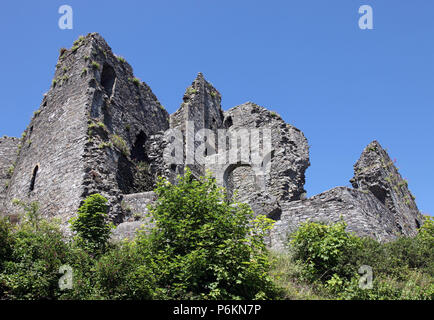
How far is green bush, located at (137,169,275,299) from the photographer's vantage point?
854 centimetres

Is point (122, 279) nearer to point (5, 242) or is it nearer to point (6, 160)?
point (5, 242)

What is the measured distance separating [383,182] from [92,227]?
13.5 metres

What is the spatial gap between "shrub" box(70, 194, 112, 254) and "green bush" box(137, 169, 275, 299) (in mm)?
973

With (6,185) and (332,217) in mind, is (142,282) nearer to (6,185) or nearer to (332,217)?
(332,217)

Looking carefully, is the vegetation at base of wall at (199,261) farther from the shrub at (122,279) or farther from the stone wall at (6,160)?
the stone wall at (6,160)

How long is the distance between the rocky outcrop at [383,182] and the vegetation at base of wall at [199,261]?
7415mm

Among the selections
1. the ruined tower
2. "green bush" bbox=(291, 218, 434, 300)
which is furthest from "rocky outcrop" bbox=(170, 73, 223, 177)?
"green bush" bbox=(291, 218, 434, 300)

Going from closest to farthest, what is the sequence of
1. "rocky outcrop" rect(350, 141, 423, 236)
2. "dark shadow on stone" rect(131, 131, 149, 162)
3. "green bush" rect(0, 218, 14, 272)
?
"green bush" rect(0, 218, 14, 272)
"dark shadow on stone" rect(131, 131, 149, 162)
"rocky outcrop" rect(350, 141, 423, 236)

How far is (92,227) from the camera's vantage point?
10.4 m

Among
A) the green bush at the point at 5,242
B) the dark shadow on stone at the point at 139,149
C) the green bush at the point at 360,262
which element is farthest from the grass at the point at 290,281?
the dark shadow on stone at the point at 139,149

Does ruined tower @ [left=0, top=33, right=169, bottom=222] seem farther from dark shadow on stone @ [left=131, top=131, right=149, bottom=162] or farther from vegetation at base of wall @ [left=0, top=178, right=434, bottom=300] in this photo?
vegetation at base of wall @ [left=0, top=178, right=434, bottom=300]

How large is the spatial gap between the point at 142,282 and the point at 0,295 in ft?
8.28

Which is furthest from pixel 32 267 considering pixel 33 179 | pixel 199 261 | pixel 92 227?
pixel 33 179
